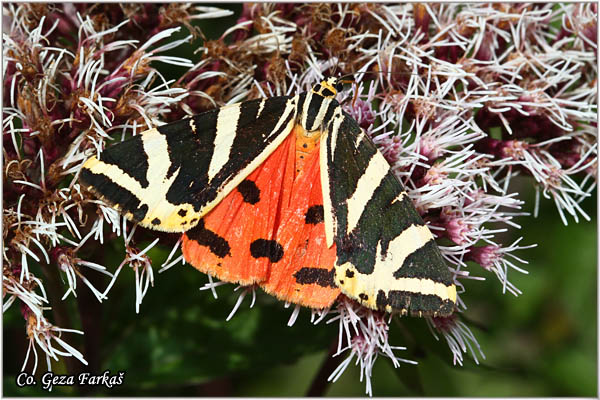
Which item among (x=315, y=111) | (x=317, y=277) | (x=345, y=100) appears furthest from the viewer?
(x=345, y=100)

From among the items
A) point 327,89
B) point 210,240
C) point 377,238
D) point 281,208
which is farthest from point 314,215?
point 327,89

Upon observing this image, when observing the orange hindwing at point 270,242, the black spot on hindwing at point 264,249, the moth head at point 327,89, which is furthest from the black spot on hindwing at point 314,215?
the moth head at point 327,89

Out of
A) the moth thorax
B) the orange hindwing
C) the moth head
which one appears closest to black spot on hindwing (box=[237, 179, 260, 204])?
the orange hindwing

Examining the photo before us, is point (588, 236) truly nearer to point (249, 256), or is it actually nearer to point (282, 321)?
point (282, 321)

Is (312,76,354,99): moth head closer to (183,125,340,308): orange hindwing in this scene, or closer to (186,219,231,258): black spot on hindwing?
(183,125,340,308): orange hindwing

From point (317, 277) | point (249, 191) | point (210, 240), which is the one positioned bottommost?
point (317, 277)

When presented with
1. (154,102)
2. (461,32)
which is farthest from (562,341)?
(154,102)

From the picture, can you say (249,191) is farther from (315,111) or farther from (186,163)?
(315,111)

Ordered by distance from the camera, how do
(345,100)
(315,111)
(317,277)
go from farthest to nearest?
(345,100), (315,111), (317,277)
